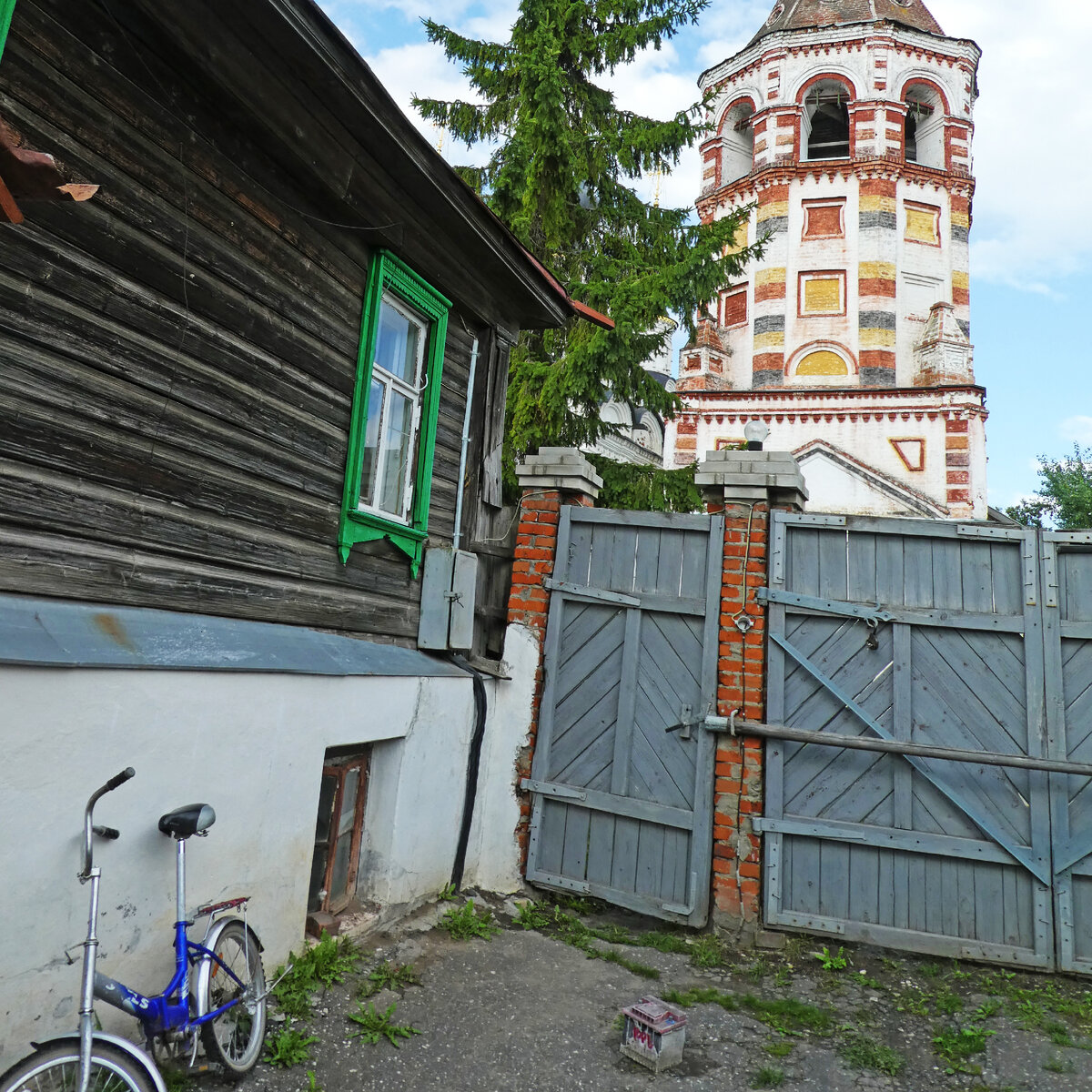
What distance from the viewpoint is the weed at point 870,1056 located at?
12.9ft

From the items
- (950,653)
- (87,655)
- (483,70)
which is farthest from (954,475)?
(87,655)

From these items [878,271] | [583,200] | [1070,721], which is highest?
[878,271]

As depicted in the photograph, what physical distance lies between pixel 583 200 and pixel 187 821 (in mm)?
8980

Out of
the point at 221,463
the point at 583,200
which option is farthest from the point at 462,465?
the point at 583,200

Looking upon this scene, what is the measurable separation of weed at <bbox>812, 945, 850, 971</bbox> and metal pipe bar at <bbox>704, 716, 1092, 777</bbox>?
127 centimetres

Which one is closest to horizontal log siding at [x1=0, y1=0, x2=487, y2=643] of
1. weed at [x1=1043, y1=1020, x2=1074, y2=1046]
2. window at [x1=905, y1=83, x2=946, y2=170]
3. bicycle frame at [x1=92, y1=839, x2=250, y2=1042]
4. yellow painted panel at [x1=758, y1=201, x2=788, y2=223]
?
bicycle frame at [x1=92, y1=839, x2=250, y2=1042]

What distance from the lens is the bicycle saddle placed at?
3285 mm

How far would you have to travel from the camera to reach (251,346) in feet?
14.1

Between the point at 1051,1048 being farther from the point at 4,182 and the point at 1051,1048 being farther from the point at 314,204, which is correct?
the point at 314,204

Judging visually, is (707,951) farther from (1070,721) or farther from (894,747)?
(1070,721)

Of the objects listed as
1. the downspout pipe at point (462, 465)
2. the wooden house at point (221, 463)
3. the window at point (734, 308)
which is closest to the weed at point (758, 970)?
the wooden house at point (221, 463)

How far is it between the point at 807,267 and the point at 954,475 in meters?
6.92

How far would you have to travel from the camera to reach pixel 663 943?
530cm

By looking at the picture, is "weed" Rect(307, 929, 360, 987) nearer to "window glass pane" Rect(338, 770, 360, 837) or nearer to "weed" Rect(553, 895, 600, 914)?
"window glass pane" Rect(338, 770, 360, 837)
